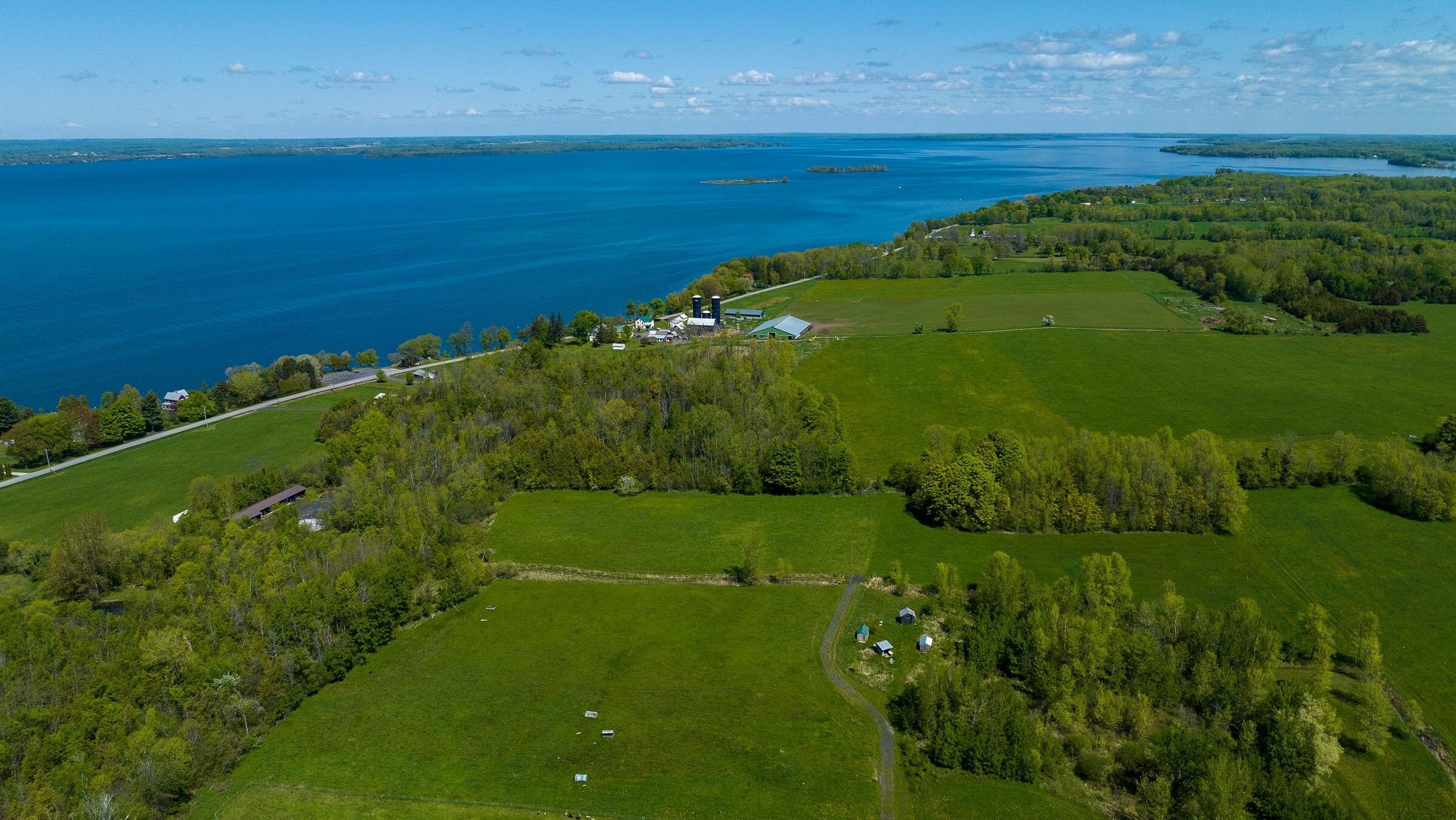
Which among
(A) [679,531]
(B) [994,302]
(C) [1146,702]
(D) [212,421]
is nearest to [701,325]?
(B) [994,302]

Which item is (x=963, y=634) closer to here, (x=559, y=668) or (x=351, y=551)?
(x=559, y=668)

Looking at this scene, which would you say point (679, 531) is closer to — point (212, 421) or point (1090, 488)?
point (1090, 488)

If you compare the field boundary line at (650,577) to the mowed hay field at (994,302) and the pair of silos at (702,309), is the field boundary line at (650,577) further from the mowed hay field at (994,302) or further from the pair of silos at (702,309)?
the pair of silos at (702,309)

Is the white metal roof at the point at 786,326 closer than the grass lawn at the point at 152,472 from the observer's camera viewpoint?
No

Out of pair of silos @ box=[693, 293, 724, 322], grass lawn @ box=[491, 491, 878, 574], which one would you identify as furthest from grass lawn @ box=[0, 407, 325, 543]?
pair of silos @ box=[693, 293, 724, 322]

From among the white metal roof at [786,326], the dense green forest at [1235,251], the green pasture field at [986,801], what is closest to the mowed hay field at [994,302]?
the white metal roof at [786,326]

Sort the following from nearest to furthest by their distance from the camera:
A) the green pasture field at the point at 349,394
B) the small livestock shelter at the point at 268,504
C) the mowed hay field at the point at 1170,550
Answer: the mowed hay field at the point at 1170,550
the small livestock shelter at the point at 268,504
the green pasture field at the point at 349,394
